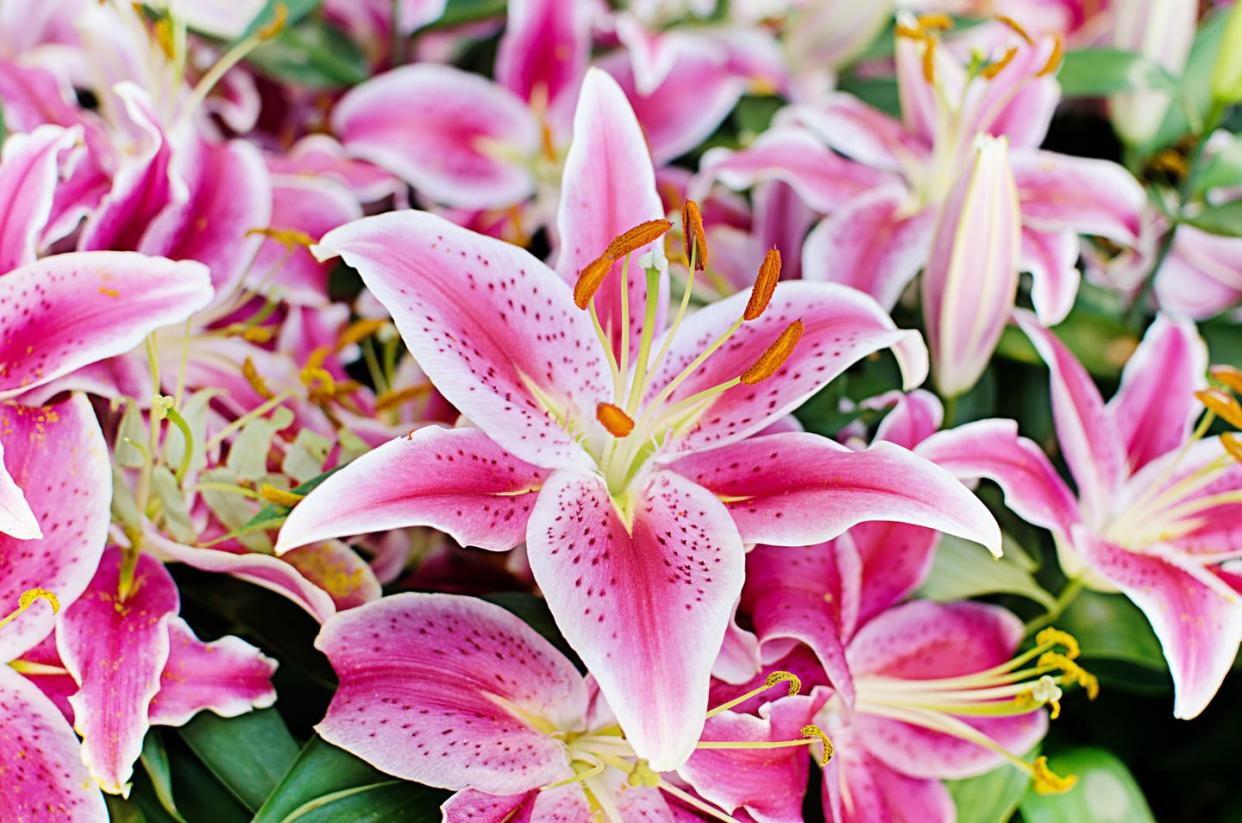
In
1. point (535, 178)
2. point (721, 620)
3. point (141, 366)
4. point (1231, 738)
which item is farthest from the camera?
point (535, 178)

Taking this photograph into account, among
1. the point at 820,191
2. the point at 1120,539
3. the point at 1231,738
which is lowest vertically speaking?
the point at 1231,738

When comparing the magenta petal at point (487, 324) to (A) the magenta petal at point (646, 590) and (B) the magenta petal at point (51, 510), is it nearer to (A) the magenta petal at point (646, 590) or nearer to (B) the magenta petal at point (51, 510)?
(A) the magenta petal at point (646, 590)

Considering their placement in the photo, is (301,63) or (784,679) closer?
(784,679)

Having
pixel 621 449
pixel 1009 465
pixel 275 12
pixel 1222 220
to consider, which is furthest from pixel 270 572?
pixel 1222 220

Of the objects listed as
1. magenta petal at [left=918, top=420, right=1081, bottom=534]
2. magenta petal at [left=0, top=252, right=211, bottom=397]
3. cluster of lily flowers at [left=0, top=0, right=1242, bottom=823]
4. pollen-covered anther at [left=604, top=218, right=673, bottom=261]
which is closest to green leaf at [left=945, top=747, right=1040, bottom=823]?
cluster of lily flowers at [left=0, top=0, right=1242, bottom=823]

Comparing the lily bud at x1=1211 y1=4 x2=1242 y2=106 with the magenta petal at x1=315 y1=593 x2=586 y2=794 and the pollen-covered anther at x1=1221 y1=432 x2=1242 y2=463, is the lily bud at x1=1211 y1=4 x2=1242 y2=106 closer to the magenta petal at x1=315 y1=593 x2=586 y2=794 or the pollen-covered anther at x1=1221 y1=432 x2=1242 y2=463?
the pollen-covered anther at x1=1221 y1=432 x2=1242 y2=463

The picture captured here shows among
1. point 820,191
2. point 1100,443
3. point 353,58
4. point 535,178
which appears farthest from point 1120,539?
point 353,58

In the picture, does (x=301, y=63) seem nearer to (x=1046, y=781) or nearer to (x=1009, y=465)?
(x=1009, y=465)

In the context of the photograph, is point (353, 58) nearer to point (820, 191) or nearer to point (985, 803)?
point (820, 191)

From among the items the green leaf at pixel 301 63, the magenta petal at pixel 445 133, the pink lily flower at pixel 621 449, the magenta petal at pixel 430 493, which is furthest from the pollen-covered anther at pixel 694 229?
the green leaf at pixel 301 63
